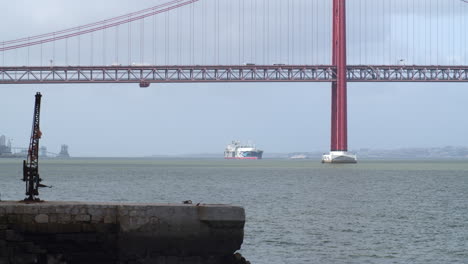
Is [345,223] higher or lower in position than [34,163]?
lower

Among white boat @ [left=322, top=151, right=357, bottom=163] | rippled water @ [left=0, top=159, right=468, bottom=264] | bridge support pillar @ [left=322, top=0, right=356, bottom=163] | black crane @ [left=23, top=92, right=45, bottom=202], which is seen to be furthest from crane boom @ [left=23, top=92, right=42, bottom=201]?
white boat @ [left=322, top=151, right=357, bottom=163]

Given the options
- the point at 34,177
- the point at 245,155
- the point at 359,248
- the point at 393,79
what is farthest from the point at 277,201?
the point at 245,155

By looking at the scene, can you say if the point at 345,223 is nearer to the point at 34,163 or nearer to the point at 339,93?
the point at 34,163

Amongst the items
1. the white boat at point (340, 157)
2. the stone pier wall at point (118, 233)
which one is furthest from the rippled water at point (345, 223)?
the white boat at point (340, 157)

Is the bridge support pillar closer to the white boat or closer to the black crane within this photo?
the white boat

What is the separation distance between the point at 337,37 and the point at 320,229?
182 feet

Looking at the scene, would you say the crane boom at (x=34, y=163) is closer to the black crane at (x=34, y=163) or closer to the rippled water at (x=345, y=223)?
the black crane at (x=34, y=163)

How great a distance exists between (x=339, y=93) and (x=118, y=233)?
2435 inches

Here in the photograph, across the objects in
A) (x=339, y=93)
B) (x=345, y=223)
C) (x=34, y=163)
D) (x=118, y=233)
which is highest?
(x=339, y=93)

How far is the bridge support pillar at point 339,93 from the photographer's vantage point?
71750 mm

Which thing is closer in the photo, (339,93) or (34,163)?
(34,163)

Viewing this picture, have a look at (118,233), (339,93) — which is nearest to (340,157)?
(339,93)

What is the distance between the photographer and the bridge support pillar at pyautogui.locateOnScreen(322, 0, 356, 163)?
71750 mm

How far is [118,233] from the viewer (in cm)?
1195
